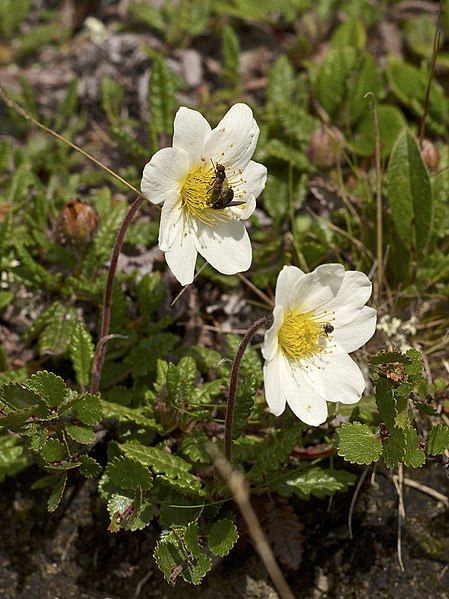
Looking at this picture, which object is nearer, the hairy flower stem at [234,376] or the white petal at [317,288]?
the hairy flower stem at [234,376]

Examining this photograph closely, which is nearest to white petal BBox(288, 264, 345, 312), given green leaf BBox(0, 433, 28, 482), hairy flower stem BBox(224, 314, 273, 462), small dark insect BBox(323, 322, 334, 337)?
small dark insect BBox(323, 322, 334, 337)

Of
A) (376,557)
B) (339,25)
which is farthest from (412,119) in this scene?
(376,557)

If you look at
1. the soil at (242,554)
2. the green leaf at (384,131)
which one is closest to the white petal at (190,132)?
the soil at (242,554)

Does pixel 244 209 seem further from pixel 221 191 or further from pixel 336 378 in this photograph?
pixel 336 378

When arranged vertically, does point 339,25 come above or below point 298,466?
above

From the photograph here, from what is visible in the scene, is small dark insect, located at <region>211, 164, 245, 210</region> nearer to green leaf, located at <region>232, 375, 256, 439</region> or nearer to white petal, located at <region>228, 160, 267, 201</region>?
white petal, located at <region>228, 160, 267, 201</region>

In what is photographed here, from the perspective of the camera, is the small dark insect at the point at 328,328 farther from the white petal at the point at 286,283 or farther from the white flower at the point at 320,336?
the white petal at the point at 286,283

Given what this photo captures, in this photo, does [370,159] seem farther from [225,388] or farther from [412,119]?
[225,388]
